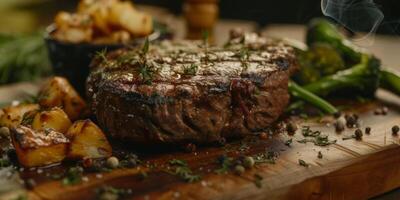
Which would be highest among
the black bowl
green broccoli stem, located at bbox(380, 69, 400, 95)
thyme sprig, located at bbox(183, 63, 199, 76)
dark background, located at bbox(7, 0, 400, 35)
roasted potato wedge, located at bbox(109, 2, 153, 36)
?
roasted potato wedge, located at bbox(109, 2, 153, 36)

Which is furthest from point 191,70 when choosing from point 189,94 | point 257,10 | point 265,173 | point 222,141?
point 257,10

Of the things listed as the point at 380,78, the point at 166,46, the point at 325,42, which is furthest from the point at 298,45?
the point at 166,46

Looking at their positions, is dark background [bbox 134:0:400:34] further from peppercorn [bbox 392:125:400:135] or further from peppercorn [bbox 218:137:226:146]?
peppercorn [bbox 218:137:226:146]

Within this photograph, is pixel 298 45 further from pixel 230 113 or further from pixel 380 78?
pixel 230 113

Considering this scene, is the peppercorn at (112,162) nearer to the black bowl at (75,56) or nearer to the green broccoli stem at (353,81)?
the black bowl at (75,56)

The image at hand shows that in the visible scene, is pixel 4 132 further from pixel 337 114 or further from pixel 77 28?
pixel 337 114

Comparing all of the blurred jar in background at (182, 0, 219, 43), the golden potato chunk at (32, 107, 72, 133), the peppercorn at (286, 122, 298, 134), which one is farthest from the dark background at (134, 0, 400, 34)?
the golden potato chunk at (32, 107, 72, 133)
